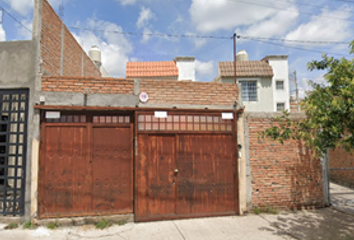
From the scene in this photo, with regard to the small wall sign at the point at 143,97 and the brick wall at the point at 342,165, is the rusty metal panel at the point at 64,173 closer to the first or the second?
the small wall sign at the point at 143,97

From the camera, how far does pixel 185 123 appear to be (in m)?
5.97

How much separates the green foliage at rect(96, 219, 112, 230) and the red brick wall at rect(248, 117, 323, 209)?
3.81 metres

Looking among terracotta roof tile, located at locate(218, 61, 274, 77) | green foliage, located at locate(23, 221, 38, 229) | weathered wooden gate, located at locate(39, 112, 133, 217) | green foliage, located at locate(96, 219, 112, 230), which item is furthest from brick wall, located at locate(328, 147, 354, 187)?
green foliage, located at locate(23, 221, 38, 229)

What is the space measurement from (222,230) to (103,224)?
276 cm

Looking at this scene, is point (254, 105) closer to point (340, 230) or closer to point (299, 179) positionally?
point (299, 179)

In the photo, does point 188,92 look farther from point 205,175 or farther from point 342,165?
point 342,165

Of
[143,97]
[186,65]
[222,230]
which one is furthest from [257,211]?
[186,65]

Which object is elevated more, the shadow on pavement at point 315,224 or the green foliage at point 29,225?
the green foliage at point 29,225

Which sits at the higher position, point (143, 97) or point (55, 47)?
point (55, 47)

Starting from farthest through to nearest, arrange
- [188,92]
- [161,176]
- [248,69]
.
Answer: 1. [248,69]
2. [188,92]
3. [161,176]

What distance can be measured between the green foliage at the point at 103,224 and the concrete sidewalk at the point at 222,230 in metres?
0.11

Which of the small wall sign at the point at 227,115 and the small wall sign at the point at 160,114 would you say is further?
the small wall sign at the point at 227,115

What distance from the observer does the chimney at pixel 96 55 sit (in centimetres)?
1465

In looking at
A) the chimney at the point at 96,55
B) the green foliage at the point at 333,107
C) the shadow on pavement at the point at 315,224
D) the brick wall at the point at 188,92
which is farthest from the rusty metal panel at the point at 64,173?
the chimney at the point at 96,55
